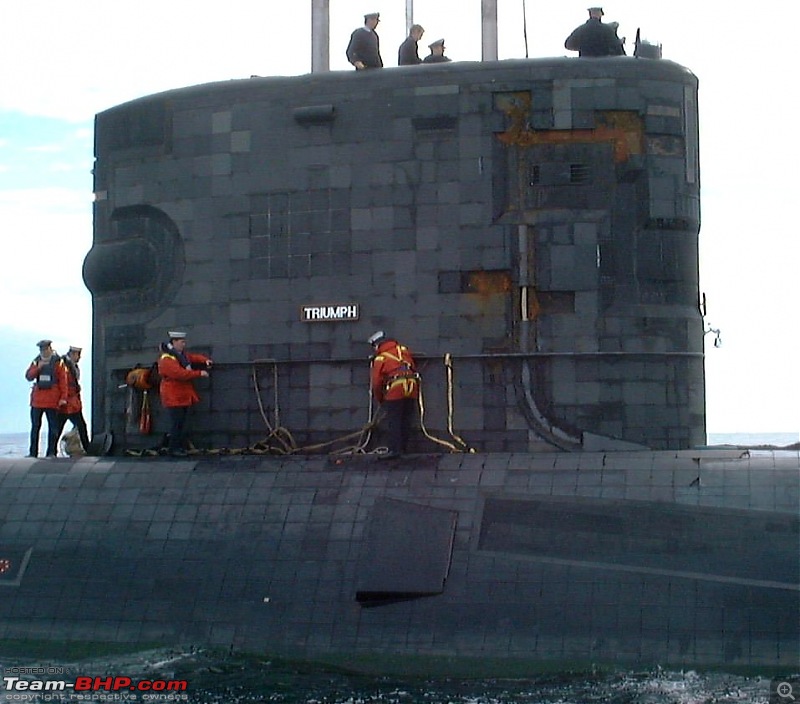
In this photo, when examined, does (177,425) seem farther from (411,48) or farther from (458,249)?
(411,48)

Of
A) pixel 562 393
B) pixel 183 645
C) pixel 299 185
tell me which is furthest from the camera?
pixel 299 185

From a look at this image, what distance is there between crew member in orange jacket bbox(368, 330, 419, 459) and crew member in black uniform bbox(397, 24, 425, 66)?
3.08 m

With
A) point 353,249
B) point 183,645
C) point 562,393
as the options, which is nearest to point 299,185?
point 353,249

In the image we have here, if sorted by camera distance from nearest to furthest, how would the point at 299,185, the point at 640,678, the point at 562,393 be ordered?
the point at 640,678, the point at 562,393, the point at 299,185

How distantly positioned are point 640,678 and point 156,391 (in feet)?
18.6

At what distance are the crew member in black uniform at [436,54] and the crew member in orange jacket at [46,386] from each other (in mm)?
4772

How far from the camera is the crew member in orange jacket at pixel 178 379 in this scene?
11945mm

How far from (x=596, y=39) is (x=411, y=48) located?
6.55 feet

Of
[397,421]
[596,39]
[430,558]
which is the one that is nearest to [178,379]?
[397,421]

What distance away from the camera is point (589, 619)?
30.6 ft

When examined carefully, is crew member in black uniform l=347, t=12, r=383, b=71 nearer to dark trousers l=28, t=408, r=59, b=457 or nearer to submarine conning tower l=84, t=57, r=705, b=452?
submarine conning tower l=84, t=57, r=705, b=452

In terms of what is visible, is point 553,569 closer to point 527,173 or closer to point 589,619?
point 589,619

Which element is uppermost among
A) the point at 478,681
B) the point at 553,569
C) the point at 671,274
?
the point at 671,274

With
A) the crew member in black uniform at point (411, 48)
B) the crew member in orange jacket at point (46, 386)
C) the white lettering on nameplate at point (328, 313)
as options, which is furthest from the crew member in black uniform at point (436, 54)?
the crew member in orange jacket at point (46, 386)
